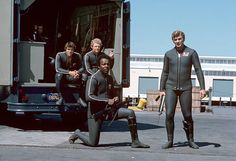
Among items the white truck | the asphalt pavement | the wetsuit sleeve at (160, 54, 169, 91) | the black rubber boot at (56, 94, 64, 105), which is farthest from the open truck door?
the wetsuit sleeve at (160, 54, 169, 91)

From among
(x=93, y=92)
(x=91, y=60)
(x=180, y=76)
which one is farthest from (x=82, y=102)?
(x=180, y=76)

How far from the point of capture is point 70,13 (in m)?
12.7

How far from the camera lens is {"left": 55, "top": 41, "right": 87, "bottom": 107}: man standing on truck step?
31.4 ft

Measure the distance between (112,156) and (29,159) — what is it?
3.97ft

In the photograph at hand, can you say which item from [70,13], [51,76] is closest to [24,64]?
[51,76]

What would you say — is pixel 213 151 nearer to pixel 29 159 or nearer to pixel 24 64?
pixel 29 159

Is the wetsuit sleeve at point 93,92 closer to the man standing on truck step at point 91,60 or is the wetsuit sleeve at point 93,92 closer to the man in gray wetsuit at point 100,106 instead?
the man in gray wetsuit at point 100,106

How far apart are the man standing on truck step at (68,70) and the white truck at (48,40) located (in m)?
0.25

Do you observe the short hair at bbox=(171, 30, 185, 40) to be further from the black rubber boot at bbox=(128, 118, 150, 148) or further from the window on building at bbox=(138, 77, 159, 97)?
the window on building at bbox=(138, 77, 159, 97)

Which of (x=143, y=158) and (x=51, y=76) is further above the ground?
(x=51, y=76)

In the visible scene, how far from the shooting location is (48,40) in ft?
41.0

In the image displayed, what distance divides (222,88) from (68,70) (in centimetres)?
5297

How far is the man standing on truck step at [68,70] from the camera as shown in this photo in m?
9.57

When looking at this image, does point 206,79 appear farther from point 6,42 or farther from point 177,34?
point 177,34
